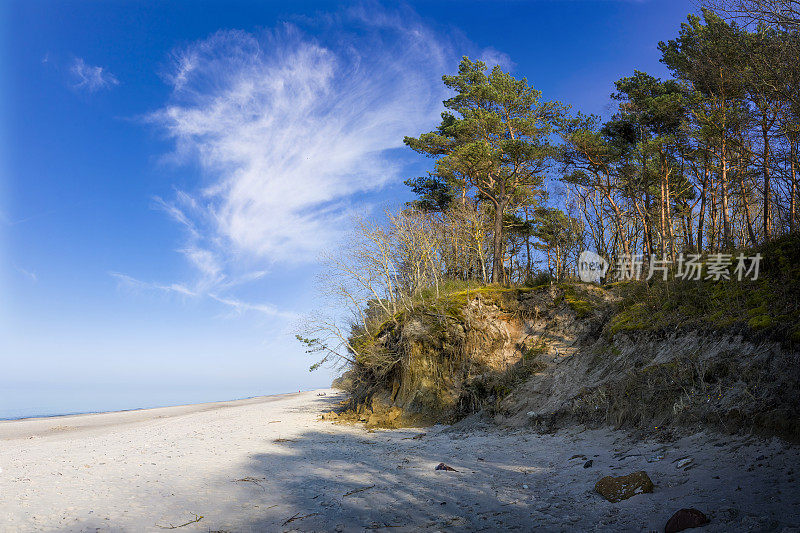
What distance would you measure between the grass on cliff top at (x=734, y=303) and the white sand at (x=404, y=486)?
2463 millimetres

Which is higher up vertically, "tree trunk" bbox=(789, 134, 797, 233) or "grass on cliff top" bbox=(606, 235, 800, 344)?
"tree trunk" bbox=(789, 134, 797, 233)

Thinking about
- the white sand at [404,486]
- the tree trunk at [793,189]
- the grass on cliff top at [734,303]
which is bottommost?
the white sand at [404,486]

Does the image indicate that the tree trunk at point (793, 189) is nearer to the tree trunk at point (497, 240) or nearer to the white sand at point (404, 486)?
the white sand at point (404, 486)

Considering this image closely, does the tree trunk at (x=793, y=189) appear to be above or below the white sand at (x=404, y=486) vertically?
above

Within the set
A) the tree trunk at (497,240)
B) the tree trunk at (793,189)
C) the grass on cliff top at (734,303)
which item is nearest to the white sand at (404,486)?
the grass on cliff top at (734,303)

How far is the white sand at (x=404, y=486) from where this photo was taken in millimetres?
4375

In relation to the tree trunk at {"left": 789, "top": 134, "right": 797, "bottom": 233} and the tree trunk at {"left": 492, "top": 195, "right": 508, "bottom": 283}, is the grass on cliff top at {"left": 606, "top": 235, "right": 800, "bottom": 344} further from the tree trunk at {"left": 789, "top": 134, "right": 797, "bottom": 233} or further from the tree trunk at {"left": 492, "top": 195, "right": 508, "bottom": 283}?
the tree trunk at {"left": 492, "top": 195, "right": 508, "bottom": 283}

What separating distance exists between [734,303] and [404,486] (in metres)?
6.92

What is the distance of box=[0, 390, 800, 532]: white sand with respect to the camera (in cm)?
438

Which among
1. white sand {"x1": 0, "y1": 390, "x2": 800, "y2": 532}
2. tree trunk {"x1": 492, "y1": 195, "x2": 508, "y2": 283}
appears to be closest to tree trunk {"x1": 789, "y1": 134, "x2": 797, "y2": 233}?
white sand {"x1": 0, "y1": 390, "x2": 800, "y2": 532}

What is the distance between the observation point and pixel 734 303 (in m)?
7.94

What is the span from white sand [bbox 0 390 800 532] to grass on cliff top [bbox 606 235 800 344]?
2463mm

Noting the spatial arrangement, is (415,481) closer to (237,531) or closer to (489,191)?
(237,531)

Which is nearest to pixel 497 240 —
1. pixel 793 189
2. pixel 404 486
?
pixel 793 189
